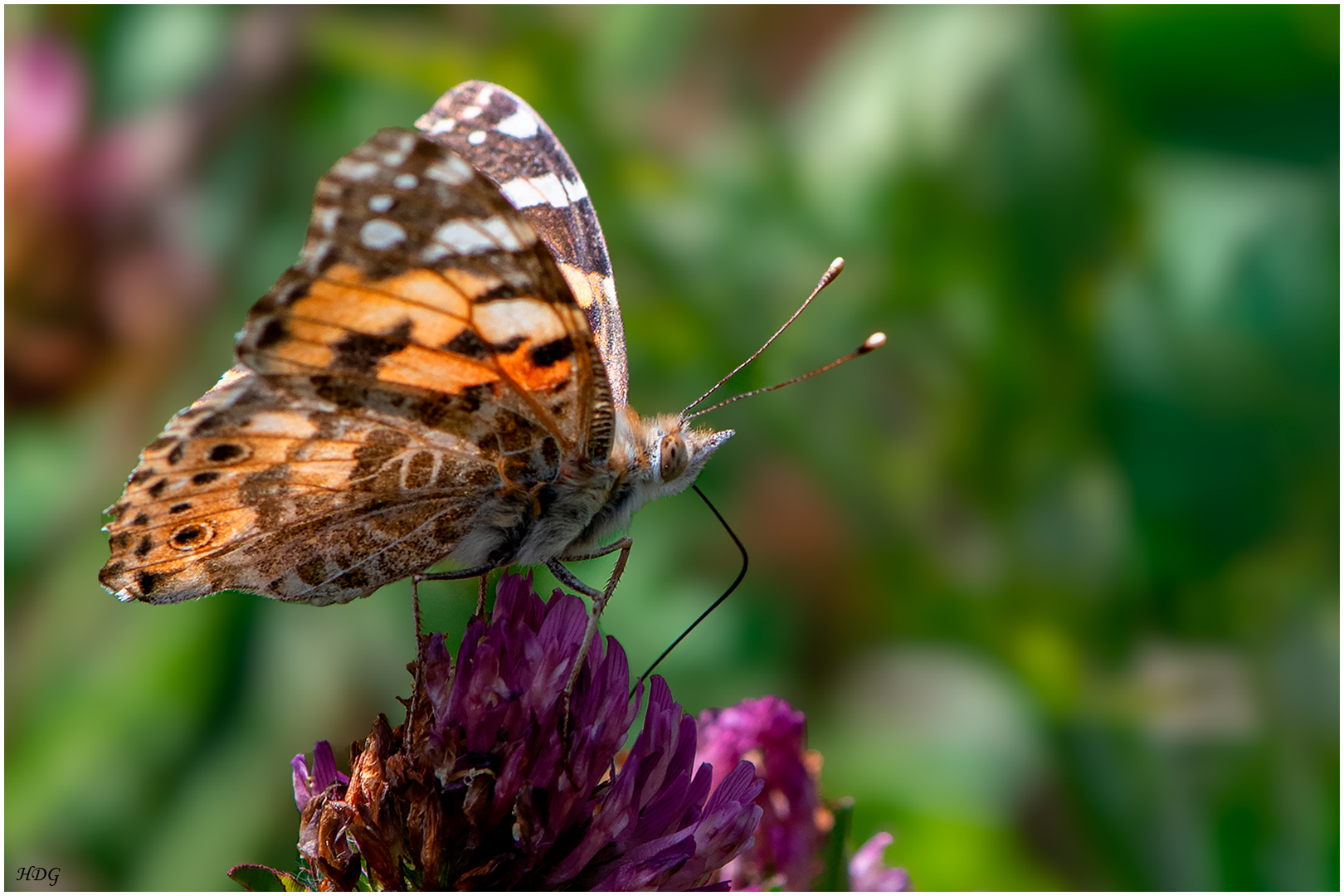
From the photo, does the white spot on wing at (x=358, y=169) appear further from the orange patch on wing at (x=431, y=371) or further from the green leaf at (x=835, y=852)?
the green leaf at (x=835, y=852)

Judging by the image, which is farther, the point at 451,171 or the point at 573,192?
the point at 573,192

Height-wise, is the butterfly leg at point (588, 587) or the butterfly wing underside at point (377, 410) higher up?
the butterfly wing underside at point (377, 410)

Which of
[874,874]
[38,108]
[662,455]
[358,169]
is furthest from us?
[38,108]

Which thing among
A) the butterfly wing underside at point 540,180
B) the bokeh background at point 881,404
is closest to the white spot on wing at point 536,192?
the butterfly wing underside at point 540,180

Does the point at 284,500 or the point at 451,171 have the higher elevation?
the point at 451,171

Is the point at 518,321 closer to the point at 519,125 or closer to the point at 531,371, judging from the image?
the point at 531,371

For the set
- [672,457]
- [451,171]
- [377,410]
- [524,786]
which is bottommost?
[524,786]

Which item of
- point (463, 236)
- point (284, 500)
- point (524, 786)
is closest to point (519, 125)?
point (463, 236)
